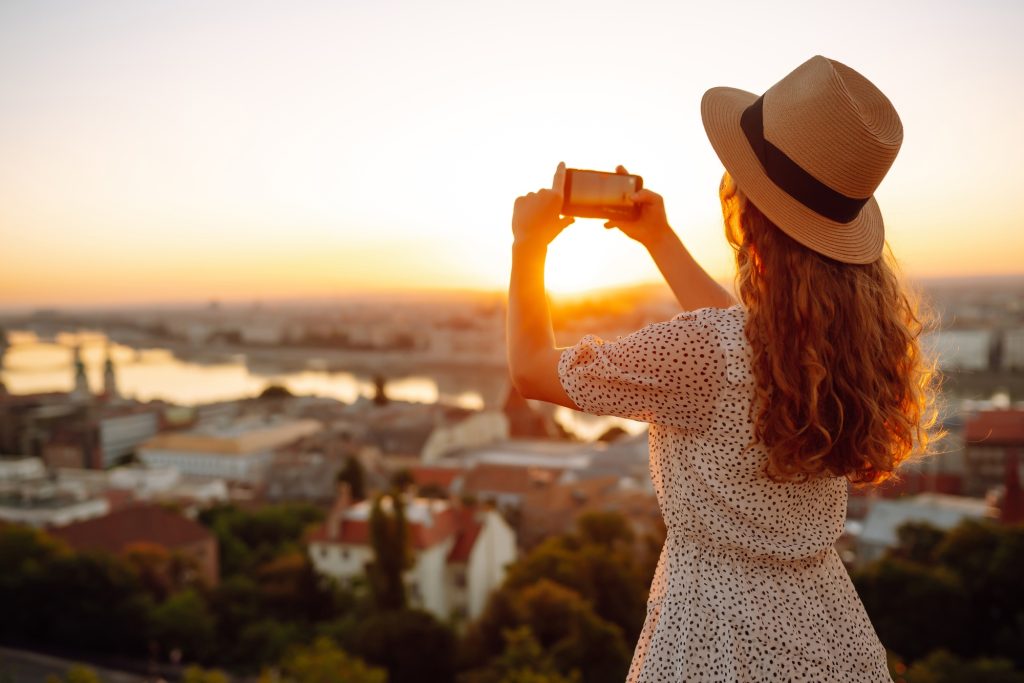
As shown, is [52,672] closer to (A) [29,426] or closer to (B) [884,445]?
(B) [884,445]

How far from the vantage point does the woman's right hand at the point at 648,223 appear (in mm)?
625

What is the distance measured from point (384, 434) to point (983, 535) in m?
11.0

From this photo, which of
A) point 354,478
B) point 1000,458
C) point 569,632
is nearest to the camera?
point 569,632

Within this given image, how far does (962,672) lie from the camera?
13.7ft

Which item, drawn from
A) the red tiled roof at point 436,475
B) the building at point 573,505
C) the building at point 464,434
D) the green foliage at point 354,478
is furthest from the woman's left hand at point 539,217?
the building at point 464,434

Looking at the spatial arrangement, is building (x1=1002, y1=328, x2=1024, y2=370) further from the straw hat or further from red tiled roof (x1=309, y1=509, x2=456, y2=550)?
the straw hat

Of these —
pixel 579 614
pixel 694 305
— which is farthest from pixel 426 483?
pixel 694 305

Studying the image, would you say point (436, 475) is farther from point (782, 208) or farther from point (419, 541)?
point (782, 208)

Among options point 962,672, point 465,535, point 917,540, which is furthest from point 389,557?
point 917,540

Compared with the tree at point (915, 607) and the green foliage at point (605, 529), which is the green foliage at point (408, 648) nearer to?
the green foliage at point (605, 529)

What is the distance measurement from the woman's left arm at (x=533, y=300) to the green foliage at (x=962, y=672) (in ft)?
13.6

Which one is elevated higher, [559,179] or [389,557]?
[559,179]

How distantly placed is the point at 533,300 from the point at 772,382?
0.15 m

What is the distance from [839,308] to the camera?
1.56ft
